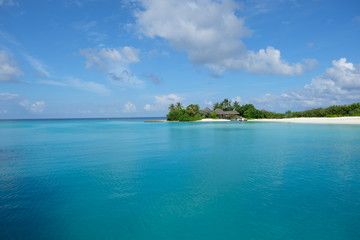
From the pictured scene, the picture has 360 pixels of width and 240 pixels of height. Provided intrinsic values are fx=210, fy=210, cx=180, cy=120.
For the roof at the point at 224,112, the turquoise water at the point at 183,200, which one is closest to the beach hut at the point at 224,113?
the roof at the point at 224,112

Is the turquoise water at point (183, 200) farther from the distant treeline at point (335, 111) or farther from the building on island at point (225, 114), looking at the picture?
the building on island at point (225, 114)

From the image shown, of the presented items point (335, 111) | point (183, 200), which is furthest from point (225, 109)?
point (183, 200)

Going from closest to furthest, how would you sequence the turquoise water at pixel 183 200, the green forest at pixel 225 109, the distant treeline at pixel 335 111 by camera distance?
the turquoise water at pixel 183 200
the distant treeline at pixel 335 111
the green forest at pixel 225 109

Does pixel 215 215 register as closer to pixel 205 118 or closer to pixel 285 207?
pixel 285 207

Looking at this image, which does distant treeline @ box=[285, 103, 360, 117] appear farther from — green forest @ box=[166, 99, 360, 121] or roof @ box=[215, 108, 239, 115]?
roof @ box=[215, 108, 239, 115]

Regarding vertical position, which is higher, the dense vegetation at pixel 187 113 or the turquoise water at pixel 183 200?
the dense vegetation at pixel 187 113

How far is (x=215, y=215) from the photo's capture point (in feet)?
22.2

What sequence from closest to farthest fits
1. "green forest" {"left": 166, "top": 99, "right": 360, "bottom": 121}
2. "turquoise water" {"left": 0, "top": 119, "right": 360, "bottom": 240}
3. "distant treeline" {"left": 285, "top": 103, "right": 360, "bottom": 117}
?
1. "turquoise water" {"left": 0, "top": 119, "right": 360, "bottom": 240}
2. "distant treeline" {"left": 285, "top": 103, "right": 360, "bottom": 117}
3. "green forest" {"left": 166, "top": 99, "right": 360, "bottom": 121}

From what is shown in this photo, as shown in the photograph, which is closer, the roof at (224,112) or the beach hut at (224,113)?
the roof at (224,112)

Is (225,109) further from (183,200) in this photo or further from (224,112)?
(183,200)

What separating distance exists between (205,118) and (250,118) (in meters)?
18.9

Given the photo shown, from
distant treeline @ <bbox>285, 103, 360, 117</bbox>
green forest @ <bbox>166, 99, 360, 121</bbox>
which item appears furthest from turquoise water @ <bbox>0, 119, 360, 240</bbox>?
green forest @ <bbox>166, 99, 360, 121</bbox>

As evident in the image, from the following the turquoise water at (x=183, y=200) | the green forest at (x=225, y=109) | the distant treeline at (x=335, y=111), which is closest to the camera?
the turquoise water at (x=183, y=200)

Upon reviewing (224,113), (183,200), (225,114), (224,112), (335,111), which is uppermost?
(224,112)
